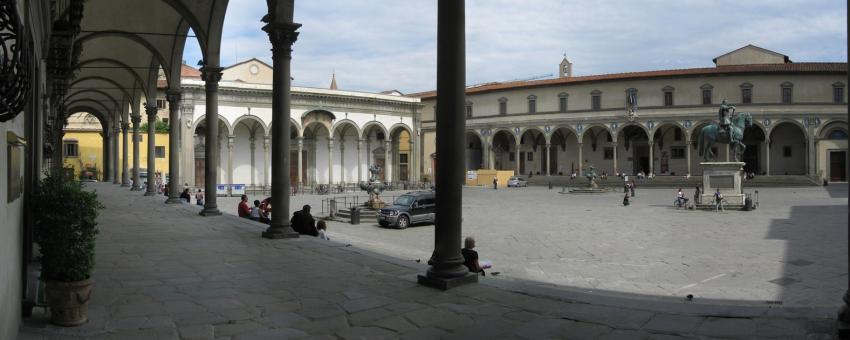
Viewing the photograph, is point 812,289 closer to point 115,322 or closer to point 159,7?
point 115,322

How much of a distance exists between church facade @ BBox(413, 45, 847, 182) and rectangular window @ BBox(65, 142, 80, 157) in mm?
32132

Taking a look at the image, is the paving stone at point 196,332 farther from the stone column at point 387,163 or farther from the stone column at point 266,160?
the stone column at point 387,163

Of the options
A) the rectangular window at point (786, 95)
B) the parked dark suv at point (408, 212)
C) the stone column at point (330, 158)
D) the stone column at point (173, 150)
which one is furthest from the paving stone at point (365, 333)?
the rectangular window at point (786, 95)

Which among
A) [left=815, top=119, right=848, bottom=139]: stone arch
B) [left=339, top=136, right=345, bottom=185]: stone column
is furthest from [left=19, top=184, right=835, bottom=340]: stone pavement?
[left=815, top=119, right=848, bottom=139]: stone arch

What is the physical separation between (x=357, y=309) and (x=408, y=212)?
13.9 metres

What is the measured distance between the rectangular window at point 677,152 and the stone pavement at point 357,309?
149 ft

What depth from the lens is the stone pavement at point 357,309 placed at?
4012mm

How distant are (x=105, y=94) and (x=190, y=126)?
11.3m

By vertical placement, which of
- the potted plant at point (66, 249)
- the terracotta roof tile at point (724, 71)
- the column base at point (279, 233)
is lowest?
the column base at point (279, 233)

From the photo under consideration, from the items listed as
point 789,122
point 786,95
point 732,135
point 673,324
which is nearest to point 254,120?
point 732,135

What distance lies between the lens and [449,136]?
18.5ft

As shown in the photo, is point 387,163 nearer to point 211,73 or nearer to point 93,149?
point 93,149

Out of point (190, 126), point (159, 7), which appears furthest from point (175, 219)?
point (190, 126)

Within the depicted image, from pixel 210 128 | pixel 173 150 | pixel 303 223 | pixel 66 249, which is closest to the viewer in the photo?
pixel 66 249
